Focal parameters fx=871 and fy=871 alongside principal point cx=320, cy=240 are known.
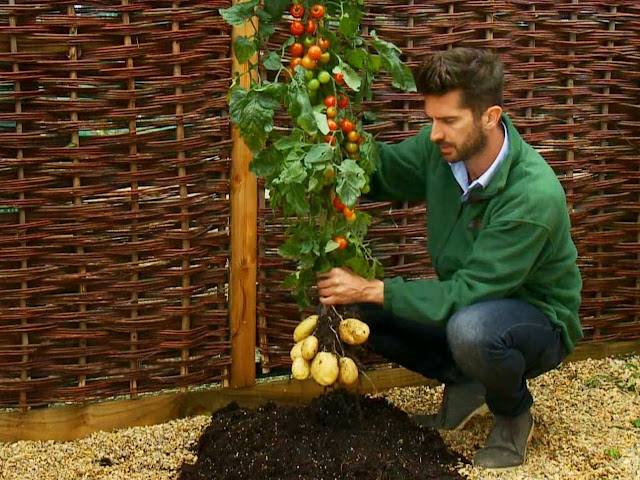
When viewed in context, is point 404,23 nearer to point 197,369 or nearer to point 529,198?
point 529,198

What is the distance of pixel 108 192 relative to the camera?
3197 millimetres

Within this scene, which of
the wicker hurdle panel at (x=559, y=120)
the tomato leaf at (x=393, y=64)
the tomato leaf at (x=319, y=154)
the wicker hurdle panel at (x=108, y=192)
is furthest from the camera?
the wicker hurdle panel at (x=559, y=120)

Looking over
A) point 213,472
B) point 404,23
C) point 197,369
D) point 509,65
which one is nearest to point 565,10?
point 509,65

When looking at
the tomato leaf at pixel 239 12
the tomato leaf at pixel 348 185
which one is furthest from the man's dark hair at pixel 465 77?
the tomato leaf at pixel 239 12

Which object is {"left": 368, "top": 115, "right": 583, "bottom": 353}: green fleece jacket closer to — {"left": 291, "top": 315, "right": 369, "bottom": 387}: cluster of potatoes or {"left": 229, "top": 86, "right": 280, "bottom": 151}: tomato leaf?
{"left": 291, "top": 315, "right": 369, "bottom": 387}: cluster of potatoes

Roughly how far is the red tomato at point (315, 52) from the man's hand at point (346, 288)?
700 millimetres

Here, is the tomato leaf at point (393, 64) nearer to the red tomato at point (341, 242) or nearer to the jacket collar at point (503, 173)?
the jacket collar at point (503, 173)

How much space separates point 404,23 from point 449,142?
0.75 meters

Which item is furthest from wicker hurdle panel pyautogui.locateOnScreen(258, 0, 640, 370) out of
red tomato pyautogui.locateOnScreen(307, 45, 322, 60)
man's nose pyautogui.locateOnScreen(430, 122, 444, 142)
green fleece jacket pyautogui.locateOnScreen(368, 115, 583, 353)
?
red tomato pyautogui.locateOnScreen(307, 45, 322, 60)

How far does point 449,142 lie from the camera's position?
118 inches

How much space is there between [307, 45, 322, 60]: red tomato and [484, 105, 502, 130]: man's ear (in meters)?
0.65

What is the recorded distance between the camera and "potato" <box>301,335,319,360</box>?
2.95 m

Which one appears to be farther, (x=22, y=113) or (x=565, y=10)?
(x=565, y=10)

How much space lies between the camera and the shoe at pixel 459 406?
11.2 ft
